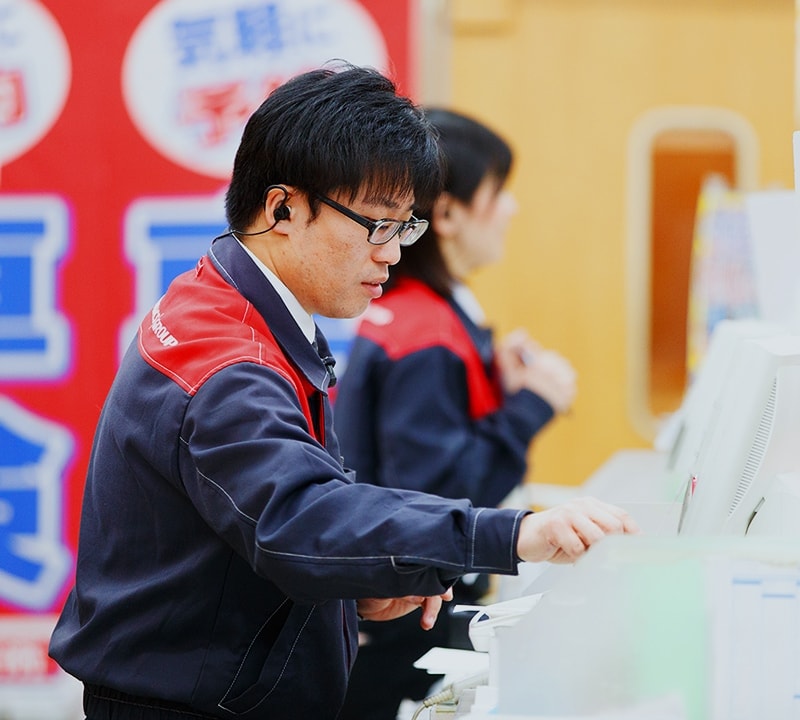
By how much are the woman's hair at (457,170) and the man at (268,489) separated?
0.84 meters

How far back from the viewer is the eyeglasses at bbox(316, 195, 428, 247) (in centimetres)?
111

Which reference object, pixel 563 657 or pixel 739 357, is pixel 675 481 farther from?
pixel 563 657

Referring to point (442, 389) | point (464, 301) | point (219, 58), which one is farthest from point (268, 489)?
point (219, 58)

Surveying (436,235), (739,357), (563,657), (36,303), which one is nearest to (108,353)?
(36,303)

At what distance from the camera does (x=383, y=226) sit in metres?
1.13

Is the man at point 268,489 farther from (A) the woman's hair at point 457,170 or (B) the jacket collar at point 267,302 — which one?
(A) the woman's hair at point 457,170

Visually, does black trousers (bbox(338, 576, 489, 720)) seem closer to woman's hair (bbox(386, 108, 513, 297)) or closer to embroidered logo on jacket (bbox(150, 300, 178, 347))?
woman's hair (bbox(386, 108, 513, 297))

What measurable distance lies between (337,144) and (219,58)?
1.86 metres

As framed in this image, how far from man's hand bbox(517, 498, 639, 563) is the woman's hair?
1.07m

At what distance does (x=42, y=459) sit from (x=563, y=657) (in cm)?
227

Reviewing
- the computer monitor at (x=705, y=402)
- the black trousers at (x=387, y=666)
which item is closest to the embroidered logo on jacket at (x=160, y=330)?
the computer monitor at (x=705, y=402)

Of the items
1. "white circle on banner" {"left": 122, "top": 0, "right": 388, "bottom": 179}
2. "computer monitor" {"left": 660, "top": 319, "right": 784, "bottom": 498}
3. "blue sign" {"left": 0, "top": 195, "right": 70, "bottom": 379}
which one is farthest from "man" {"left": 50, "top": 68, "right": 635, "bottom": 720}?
"blue sign" {"left": 0, "top": 195, "right": 70, "bottom": 379}

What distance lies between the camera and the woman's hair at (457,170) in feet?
6.66

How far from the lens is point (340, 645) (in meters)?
1.15
